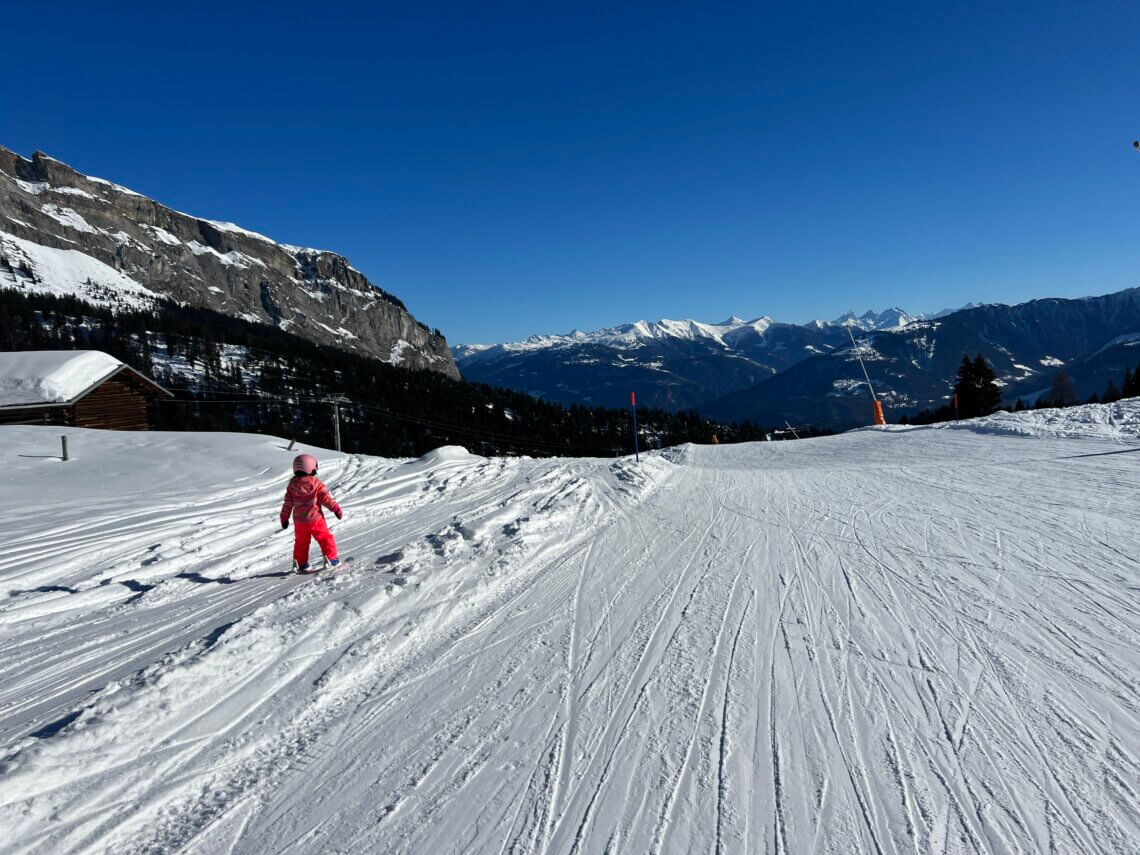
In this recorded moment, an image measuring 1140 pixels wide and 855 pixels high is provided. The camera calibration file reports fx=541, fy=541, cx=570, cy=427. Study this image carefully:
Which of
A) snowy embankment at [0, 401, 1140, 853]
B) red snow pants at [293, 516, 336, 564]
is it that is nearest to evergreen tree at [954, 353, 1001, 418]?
snowy embankment at [0, 401, 1140, 853]

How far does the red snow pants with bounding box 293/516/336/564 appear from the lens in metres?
7.17

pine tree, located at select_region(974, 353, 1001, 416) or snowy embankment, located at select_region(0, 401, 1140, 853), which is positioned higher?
pine tree, located at select_region(974, 353, 1001, 416)

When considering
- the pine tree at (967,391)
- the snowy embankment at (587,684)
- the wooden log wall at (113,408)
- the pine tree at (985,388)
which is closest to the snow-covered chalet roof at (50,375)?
the wooden log wall at (113,408)

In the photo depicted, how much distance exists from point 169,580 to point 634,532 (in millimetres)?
6640

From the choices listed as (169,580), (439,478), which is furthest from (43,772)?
(439,478)

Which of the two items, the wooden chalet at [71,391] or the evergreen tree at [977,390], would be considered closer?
the wooden chalet at [71,391]

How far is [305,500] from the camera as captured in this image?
711 centimetres

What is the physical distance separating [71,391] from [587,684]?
31.8m

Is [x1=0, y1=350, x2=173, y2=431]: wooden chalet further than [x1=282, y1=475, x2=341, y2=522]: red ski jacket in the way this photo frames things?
Yes

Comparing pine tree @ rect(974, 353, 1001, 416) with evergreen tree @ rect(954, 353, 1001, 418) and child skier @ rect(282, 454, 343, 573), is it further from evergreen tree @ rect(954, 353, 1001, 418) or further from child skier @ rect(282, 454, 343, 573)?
child skier @ rect(282, 454, 343, 573)

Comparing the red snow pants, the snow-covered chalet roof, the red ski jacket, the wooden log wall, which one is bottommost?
the red snow pants

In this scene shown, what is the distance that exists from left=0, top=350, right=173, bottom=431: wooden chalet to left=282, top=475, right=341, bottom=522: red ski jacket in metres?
26.3

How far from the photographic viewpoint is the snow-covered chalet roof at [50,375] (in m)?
24.5

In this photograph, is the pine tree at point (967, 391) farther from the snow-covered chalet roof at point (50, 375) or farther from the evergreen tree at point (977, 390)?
the snow-covered chalet roof at point (50, 375)
